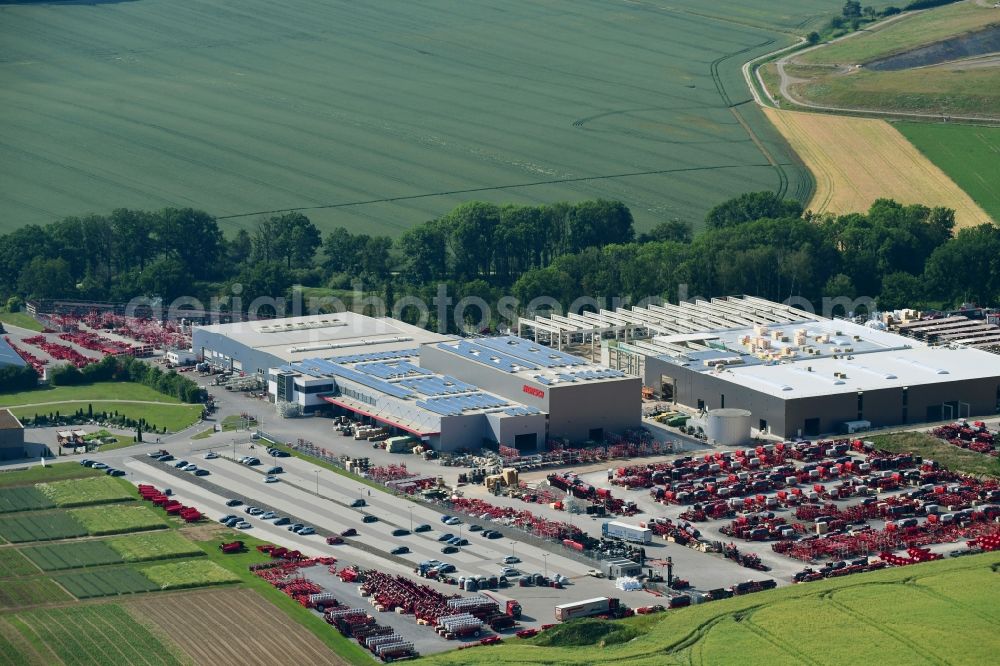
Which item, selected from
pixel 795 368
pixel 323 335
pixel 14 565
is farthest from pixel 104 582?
pixel 795 368

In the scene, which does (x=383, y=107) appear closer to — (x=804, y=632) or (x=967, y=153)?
(x=967, y=153)

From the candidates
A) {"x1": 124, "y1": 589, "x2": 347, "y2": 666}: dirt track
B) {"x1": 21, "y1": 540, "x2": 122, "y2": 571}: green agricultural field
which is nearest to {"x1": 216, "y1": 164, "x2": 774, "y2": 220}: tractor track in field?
{"x1": 21, "y1": 540, "x2": 122, "y2": 571}: green agricultural field

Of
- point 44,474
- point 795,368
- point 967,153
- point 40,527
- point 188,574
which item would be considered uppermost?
point 967,153

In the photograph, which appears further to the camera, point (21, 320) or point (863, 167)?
point (863, 167)

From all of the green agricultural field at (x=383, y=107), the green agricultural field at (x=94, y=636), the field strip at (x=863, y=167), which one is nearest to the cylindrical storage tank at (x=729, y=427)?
the green agricultural field at (x=94, y=636)

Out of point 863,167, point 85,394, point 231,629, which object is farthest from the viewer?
point 863,167

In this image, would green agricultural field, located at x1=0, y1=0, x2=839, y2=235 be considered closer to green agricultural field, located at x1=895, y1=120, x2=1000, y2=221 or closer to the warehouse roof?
green agricultural field, located at x1=895, y1=120, x2=1000, y2=221
